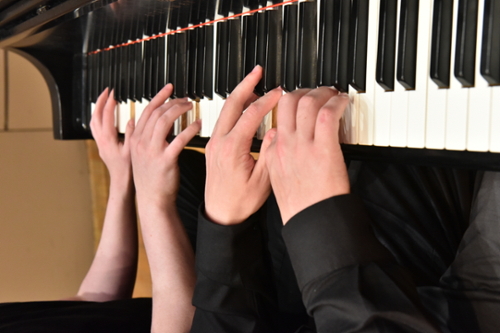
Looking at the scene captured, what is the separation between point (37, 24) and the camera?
97 cm

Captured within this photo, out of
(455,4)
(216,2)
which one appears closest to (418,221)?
(455,4)

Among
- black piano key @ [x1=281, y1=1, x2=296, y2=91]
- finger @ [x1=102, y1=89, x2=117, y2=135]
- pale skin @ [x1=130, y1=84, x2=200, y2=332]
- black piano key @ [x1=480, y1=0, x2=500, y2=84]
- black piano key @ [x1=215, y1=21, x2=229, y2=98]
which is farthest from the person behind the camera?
finger @ [x1=102, y1=89, x2=117, y2=135]

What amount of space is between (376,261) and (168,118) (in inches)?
21.3

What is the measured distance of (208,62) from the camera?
908 millimetres

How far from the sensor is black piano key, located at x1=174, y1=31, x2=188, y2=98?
96cm

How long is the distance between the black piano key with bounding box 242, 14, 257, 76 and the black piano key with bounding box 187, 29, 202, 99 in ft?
0.47

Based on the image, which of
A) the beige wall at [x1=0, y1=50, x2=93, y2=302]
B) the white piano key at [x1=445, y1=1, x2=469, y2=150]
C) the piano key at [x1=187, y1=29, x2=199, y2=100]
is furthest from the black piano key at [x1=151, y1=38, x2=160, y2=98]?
the beige wall at [x1=0, y1=50, x2=93, y2=302]

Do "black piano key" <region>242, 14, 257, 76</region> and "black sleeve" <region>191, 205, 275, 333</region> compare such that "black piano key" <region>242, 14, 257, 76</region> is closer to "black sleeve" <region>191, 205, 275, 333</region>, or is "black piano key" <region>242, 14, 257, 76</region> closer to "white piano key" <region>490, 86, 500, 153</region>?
"black sleeve" <region>191, 205, 275, 333</region>

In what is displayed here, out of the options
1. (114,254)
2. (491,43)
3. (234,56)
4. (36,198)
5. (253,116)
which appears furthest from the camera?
(36,198)

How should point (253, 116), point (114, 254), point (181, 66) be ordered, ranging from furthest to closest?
point (114, 254) → point (181, 66) → point (253, 116)

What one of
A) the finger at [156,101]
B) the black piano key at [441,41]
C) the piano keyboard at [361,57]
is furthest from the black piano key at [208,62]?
the black piano key at [441,41]

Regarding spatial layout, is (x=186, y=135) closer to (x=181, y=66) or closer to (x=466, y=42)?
(x=181, y=66)

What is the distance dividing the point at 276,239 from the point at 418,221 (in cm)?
35

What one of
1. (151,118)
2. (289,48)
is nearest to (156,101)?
(151,118)
